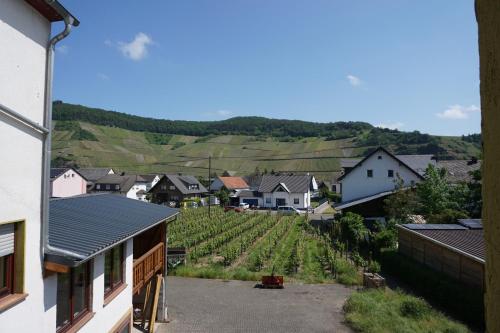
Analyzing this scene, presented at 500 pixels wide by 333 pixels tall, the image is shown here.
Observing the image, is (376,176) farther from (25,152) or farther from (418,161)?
(25,152)

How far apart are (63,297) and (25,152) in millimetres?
3488

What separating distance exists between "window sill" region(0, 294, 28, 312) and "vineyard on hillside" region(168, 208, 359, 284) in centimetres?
1728

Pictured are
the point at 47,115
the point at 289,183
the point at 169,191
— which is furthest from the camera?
the point at 169,191

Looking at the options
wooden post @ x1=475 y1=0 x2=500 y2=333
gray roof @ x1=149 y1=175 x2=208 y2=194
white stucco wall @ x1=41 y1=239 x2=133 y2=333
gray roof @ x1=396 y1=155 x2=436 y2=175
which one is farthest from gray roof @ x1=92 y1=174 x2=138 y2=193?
wooden post @ x1=475 y1=0 x2=500 y2=333

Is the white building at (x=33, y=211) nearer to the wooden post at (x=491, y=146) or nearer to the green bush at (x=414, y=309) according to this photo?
the wooden post at (x=491, y=146)

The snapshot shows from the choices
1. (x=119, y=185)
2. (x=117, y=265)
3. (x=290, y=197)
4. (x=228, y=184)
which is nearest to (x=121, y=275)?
(x=117, y=265)

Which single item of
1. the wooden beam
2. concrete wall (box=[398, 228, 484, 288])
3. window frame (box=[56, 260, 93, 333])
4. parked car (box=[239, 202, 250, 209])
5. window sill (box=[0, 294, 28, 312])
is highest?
the wooden beam

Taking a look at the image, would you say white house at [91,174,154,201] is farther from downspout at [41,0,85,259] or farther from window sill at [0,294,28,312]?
window sill at [0,294,28,312]

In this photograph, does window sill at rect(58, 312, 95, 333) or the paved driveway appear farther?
the paved driveway

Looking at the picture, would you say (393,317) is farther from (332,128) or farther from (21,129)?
(332,128)

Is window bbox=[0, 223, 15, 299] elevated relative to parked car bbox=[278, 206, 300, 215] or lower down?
elevated

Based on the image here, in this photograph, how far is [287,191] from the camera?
62.7 metres

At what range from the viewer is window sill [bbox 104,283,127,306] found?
9.68 m

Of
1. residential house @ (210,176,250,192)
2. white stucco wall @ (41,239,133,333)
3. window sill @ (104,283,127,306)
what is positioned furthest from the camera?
residential house @ (210,176,250,192)
